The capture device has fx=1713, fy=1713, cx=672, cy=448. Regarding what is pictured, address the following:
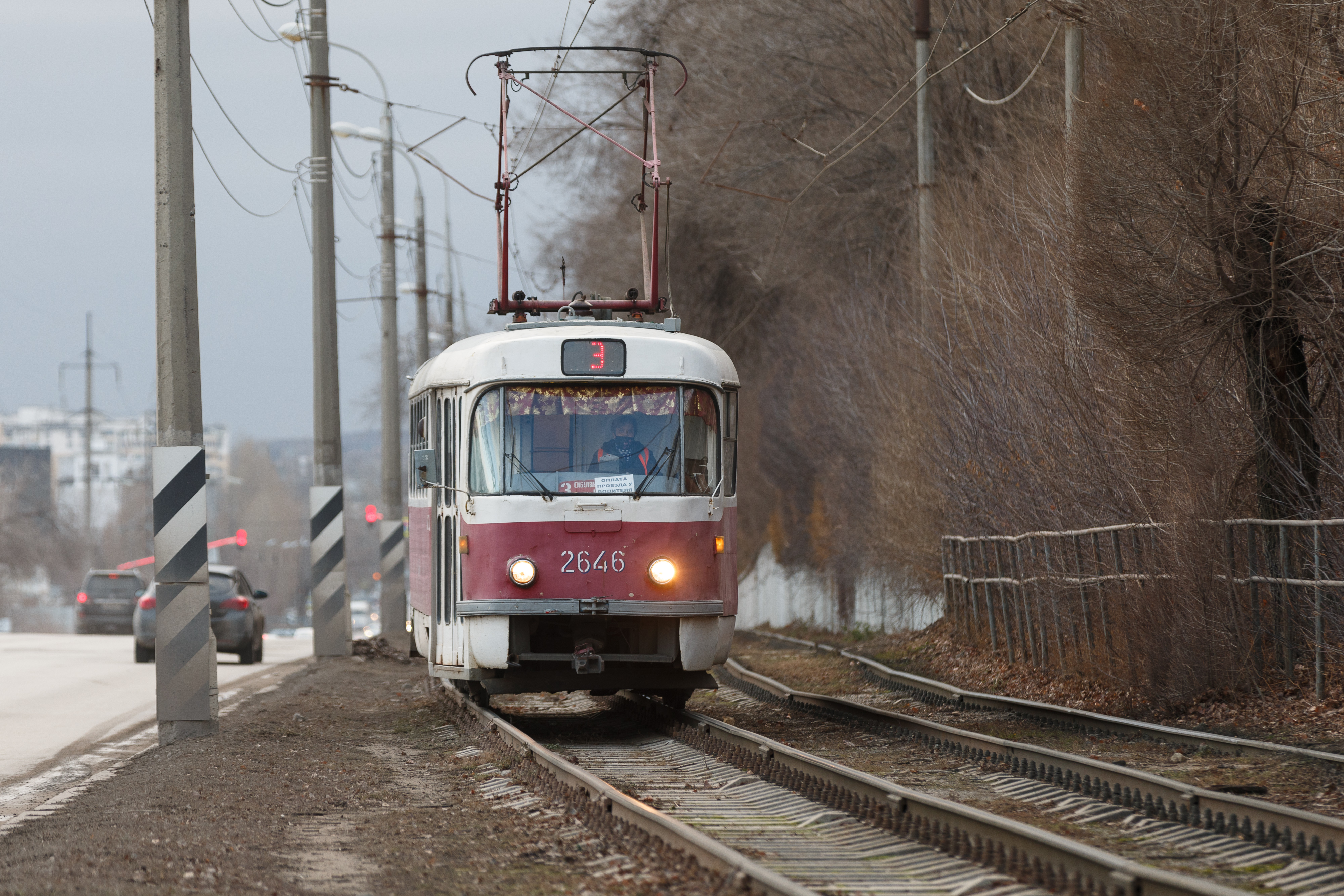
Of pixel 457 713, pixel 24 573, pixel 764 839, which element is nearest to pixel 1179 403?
pixel 457 713

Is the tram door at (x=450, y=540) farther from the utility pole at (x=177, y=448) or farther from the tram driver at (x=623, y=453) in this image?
the utility pole at (x=177, y=448)

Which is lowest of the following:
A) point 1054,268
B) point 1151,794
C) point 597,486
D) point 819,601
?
point 819,601

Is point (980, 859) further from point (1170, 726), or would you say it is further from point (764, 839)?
point (1170, 726)

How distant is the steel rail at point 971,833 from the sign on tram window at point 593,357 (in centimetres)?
304

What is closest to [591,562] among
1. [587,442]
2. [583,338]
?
[587,442]

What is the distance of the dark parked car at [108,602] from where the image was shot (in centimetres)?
3919

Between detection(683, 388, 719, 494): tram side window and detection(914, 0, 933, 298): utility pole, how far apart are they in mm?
10871

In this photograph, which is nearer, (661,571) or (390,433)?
(661,571)

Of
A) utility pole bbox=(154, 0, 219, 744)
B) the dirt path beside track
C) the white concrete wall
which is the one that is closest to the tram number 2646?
the dirt path beside track

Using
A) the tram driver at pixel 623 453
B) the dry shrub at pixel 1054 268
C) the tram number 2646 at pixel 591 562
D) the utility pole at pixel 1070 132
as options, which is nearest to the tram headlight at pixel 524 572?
the tram number 2646 at pixel 591 562

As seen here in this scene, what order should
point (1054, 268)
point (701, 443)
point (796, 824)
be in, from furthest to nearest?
point (1054, 268)
point (701, 443)
point (796, 824)

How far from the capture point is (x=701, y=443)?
42.3ft

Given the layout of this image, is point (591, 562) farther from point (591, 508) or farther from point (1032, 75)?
point (1032, 75)

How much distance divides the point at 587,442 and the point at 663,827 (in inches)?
201
